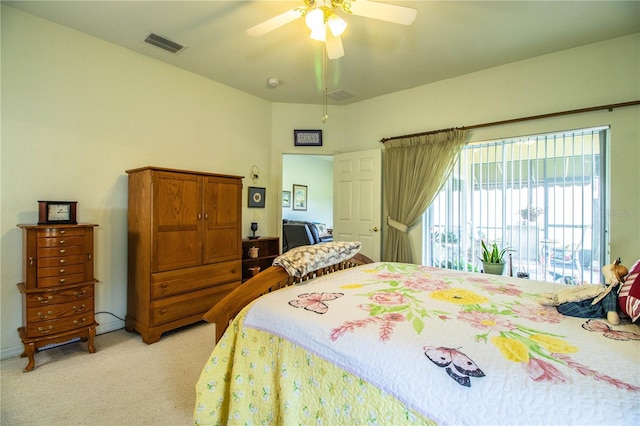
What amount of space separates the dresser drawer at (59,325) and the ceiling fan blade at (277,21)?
2.51 meters

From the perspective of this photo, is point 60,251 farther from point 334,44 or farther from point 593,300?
point 593,300

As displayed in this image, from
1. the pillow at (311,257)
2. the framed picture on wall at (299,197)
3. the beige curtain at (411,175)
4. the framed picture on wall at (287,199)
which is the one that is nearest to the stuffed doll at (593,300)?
the pillow at (311,257)

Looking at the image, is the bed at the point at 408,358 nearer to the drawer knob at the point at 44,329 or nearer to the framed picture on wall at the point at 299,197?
the drawer knob at the point at 44,329

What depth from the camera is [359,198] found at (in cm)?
402

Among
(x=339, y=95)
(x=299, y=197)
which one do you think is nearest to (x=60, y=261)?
(x=339, y=95)

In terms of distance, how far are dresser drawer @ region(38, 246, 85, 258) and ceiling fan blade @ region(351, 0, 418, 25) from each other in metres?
2.65

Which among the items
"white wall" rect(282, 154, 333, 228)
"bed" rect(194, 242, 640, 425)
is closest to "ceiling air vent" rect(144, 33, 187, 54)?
"bed" rect(194, 242, 640, 425)

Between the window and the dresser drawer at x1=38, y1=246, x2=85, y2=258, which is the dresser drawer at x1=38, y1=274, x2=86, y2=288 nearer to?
the dresser drawer at x1=38, y1=246, x2=85, y2=258

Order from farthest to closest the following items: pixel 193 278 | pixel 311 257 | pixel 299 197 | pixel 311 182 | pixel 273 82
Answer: pixel 311 182, pixel 299 197, pixel 273 82, pixel 193 278, pixel 311 257

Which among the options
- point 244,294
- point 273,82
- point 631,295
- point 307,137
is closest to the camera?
point 631,295

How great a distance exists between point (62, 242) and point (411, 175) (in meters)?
3.48

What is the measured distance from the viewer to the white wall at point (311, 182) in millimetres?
7000

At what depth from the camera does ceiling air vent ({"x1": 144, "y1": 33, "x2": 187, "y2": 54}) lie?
105 inches

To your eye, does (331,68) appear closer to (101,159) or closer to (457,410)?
(101,159)
